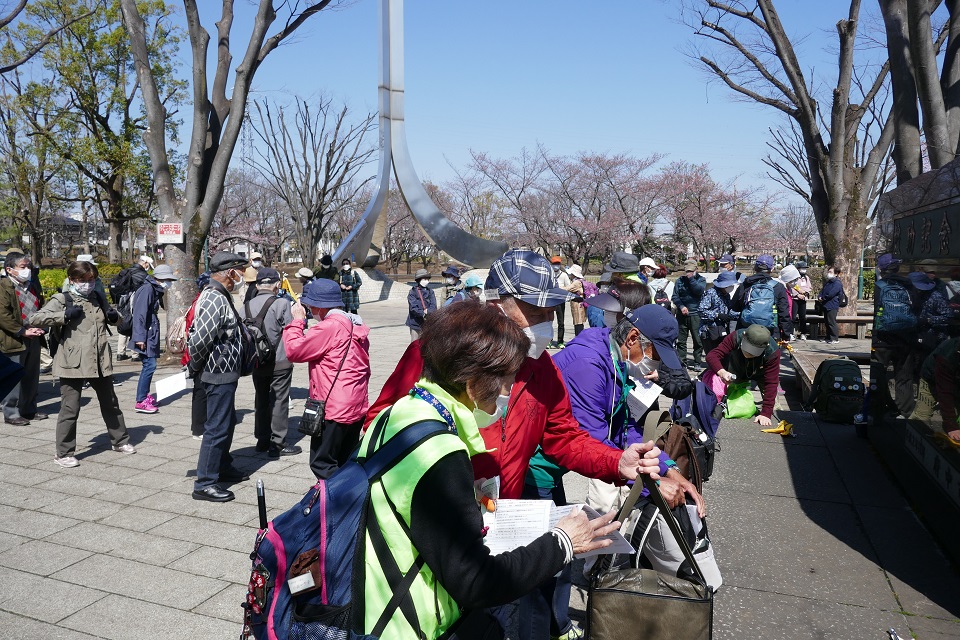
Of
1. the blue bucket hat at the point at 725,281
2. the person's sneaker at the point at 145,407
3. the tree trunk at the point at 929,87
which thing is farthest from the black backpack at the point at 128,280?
the tree trunk at the point at 929,87

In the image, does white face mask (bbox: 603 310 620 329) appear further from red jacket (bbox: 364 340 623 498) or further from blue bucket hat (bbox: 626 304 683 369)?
red jacket (bbox: 364 340 623 498)

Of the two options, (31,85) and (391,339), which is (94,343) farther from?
(31,85)

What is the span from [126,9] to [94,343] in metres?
6.92

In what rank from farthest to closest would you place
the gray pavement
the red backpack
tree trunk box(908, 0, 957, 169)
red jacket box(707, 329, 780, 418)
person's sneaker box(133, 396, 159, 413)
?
person's sneaker box(133, 396, 159, 413), tree trunk box(908, 0, 957, 169), red jacket box(707, 329, 780, 418), the red backpack, the gray pavement

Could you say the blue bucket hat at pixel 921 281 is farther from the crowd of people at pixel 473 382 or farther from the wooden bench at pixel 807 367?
the wooden bench at pixel 807 367

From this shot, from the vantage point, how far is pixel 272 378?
6.39 m

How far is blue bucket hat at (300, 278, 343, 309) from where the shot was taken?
5062mm

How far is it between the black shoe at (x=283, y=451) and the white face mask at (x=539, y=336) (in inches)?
170

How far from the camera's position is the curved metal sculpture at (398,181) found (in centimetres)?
1541

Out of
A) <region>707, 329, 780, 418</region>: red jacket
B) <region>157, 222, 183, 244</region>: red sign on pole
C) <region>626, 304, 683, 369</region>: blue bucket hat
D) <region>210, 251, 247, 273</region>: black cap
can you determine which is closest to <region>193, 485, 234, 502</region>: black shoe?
<region>210, 251, 247, 273</region>: black cap

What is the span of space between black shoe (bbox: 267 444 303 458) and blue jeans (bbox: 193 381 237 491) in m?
1.15

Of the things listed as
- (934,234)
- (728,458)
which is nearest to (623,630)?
(934,234)

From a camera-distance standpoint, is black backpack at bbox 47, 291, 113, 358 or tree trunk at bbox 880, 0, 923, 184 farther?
tree trunk at bbox 880, 0, 923, 184

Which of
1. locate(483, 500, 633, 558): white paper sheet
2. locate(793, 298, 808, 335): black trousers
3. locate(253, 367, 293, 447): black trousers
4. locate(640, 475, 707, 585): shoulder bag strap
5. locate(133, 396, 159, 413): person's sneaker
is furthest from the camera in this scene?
locate(793, 298, 808, 335): black trousers
